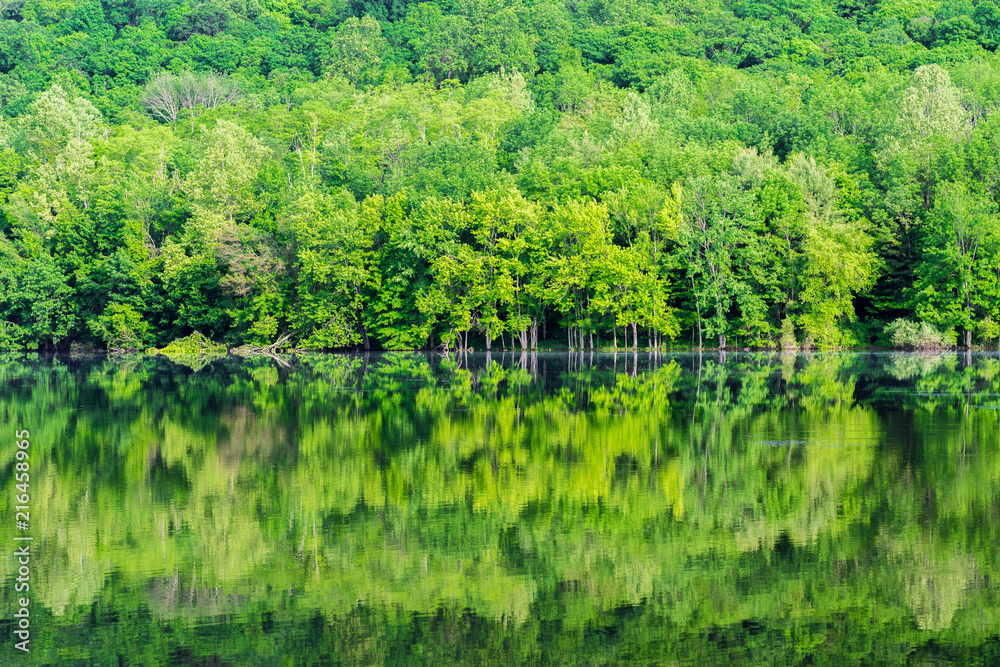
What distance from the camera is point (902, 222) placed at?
75188mm

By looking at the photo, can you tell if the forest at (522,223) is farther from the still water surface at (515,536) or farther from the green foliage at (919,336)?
the still water surface at (515,536)

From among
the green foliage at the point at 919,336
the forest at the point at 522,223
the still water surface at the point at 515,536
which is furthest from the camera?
the forest at the point at 522,223

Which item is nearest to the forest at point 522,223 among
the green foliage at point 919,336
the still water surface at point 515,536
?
the green foliage at point 919,336

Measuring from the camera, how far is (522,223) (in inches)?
3002

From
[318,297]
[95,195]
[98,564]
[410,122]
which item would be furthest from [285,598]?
[410,122]

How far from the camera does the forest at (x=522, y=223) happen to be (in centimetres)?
7319

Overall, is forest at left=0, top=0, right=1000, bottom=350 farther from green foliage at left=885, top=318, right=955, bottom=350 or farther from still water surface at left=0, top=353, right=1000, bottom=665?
still water surface at left=0, top=353, right=1000, bottom=665

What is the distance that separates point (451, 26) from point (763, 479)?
12945 centimetres

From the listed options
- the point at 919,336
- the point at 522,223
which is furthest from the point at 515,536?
the point at 522,223

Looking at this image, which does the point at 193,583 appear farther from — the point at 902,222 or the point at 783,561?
the point at 902,222

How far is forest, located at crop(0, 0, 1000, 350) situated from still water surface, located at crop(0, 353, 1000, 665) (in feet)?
139

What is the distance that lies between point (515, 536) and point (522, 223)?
61804 millimetres

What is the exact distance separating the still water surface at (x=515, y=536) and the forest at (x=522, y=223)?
139 ft

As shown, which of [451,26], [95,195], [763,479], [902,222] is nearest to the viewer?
[763,479]
